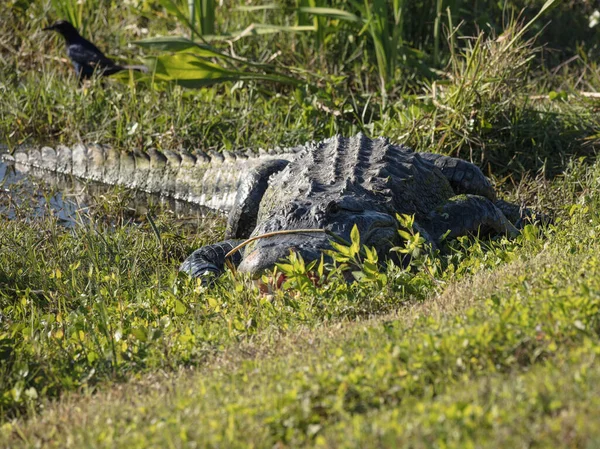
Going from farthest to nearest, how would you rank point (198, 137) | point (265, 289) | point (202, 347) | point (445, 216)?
1. point (198, 137)
2. point (445, 216)
3. point (265, 289)
4. point (202, 347)

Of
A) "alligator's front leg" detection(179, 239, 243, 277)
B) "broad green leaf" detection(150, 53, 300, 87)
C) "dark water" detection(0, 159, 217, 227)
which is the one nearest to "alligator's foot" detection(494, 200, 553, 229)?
"alligator's front leg" detection(179, 239, 243, 277)

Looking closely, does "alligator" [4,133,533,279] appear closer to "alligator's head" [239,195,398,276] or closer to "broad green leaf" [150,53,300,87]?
"alligator's head" [239,195,398,276]

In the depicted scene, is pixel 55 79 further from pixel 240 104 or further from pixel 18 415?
pixel 18 415

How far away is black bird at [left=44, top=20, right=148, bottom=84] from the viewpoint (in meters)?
7.67

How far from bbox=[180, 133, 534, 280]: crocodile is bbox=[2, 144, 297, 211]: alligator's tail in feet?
1.47

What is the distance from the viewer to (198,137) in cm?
679

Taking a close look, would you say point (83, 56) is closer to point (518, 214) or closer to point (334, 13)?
point (334, 13)

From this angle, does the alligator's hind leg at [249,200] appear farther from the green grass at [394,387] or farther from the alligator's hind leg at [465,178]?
the green grass at [394,387]

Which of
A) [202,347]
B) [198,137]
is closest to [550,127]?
[198,137]

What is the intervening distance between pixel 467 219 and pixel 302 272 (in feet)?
5.00

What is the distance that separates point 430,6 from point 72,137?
10.9 ft

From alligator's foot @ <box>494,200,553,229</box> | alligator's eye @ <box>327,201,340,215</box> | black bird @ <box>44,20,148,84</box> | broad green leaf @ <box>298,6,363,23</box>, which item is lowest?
alligator's foot @ <box>494,200,553,229</box>

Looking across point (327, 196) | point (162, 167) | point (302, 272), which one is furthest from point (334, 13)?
point (302, 272)

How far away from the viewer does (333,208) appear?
4.20 m
